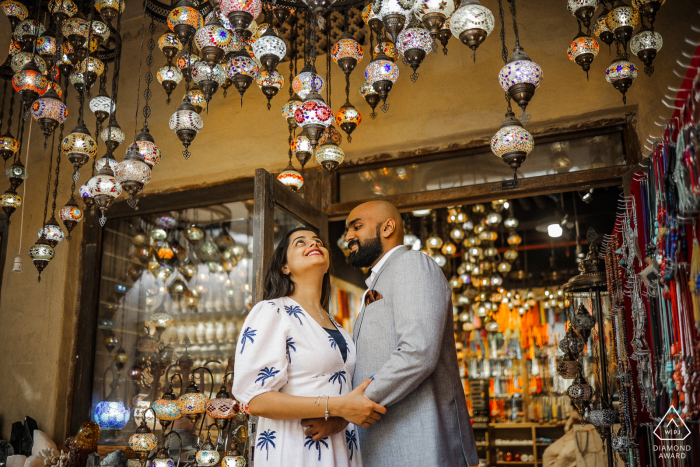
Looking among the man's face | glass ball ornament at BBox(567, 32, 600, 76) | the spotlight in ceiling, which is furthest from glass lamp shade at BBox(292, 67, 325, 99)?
the spotlight in ceiling

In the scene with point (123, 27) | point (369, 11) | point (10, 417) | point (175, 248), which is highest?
point (123, 27)

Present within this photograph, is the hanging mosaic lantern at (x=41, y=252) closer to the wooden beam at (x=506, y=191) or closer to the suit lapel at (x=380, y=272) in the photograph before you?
the wooden beam at (x=506, y=191)

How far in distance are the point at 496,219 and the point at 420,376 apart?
500cm

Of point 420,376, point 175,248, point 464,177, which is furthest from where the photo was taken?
point 175,248

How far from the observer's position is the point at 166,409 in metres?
3.69

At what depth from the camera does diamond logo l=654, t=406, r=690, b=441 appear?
1.87 metres

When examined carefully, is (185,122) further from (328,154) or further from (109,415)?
(109,415)

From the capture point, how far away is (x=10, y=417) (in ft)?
16.4

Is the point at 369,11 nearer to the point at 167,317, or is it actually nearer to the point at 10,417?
the point at 167,317

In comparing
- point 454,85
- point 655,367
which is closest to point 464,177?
point 454,85

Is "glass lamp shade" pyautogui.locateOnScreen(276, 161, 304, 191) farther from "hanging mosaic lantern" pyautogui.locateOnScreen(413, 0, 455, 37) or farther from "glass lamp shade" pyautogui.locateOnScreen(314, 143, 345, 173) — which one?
"hanging mosaic lantern" pyautogui.locateOnScreen(413, 0, 455, 37)

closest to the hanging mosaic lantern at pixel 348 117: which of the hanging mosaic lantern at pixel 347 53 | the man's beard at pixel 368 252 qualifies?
the hanging mosaic lantern at pixel 347 53

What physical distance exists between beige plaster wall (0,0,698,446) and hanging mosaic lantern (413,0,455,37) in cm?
189

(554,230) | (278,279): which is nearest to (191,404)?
(278,279)
